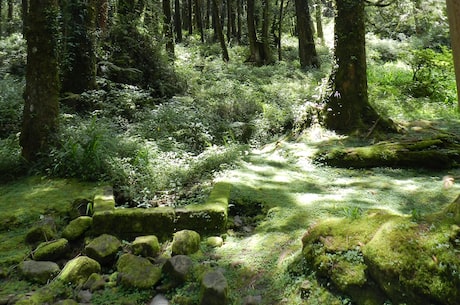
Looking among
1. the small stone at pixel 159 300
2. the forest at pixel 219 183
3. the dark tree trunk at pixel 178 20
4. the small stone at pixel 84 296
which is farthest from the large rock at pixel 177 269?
Result: the dark tree trunk at pixel 178 20

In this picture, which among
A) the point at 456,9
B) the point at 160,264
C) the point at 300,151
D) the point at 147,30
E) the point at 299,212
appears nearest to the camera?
the point at 456,9

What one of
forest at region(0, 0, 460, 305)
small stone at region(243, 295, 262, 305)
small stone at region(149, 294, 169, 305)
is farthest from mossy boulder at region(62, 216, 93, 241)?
small stone at region(243, 295, 262, 305)

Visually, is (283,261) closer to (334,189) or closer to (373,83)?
(334,189)

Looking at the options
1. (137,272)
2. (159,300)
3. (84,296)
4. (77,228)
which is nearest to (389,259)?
(159,300)

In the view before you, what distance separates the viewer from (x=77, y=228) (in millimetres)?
4715

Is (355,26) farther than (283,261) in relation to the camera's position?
Yes

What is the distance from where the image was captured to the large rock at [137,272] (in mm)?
3713

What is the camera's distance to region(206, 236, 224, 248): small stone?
4.51 meters

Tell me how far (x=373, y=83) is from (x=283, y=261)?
1136 centimetres

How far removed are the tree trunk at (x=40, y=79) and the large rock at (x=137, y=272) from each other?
12.2 ft

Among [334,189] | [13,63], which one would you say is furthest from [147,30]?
[334,189]

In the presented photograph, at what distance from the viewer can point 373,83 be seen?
1362cm

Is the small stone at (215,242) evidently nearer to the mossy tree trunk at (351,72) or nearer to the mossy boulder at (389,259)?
the mossy boulder at (389,259)

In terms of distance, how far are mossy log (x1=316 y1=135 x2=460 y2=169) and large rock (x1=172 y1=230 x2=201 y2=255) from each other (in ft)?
12.1
